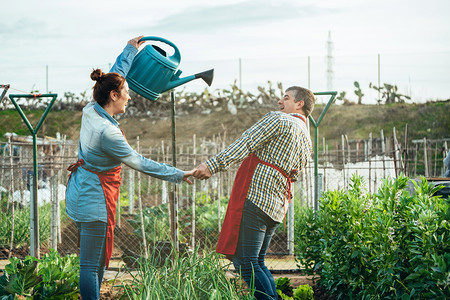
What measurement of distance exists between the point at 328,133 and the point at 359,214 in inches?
615

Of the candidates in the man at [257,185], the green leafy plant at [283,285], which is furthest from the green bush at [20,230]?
the man at [257,185]

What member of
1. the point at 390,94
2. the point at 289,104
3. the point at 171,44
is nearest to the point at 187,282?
the point at 289,104

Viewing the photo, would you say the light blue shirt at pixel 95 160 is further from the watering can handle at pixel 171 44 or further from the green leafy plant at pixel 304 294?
the green leafy plant at pixel 304 294

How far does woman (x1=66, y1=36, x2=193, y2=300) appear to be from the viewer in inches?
97.3

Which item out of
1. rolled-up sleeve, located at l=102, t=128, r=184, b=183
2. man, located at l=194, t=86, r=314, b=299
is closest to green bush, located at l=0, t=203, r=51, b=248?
rolled-up sleeve, located at l=102, t=128, r=184, b=183

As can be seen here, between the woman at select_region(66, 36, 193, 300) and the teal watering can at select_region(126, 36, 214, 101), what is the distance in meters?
0.44

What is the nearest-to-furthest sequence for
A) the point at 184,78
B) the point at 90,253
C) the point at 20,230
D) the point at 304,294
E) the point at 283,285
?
the point at 90,253 < the point at 304,294 < the point at 184,78 < the point at 283,285 < the point at 20,230

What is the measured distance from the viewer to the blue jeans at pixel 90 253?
2.49 metres

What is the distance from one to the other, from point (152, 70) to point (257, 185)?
3.21 ft

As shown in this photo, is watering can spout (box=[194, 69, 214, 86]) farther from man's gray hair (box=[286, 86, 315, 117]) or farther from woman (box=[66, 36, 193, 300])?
woman (box=[66, 36, 193, 300])

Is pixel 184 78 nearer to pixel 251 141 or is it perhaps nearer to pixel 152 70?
pixel 152 70

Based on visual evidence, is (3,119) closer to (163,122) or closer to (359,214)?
(163,122)

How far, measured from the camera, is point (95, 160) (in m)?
2.49

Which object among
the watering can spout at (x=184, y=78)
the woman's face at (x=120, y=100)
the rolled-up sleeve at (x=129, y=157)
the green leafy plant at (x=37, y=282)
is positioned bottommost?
the green leafy plant at (x=37, y=282)
